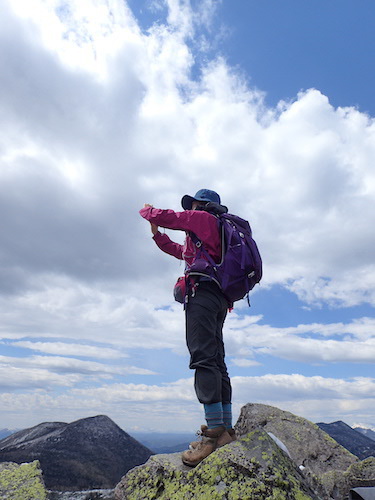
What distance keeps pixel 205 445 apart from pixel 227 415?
0.82 meters

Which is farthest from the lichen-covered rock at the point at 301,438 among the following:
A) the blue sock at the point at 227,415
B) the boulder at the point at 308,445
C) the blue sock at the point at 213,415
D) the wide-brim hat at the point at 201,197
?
the wide-brim hat at the point at 201,197

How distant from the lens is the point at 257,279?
622 centimetres

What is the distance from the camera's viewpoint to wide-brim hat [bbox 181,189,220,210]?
271 inches

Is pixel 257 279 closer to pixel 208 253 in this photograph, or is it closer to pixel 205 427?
pixel 208 253

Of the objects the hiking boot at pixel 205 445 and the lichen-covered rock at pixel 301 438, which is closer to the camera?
the hiking boot at pixel 205 445

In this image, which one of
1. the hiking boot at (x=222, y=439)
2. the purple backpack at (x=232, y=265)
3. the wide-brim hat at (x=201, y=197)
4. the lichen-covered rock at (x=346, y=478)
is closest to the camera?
the hiking boot at (x=222, y=439)

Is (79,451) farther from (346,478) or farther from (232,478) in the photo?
(232,478)

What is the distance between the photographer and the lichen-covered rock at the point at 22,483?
6.06m

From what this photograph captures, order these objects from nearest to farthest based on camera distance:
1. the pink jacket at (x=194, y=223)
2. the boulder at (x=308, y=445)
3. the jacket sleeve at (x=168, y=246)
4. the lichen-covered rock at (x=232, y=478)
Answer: the lichen-covered rock at (x=232, y=478) → the pink jacket at (x=194, y=223) → the jacket sleeve at (x=168, y=246) → the boulder at (x=308, y=445)

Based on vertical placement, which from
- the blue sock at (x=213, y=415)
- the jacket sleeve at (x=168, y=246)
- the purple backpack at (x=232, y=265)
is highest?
the jacket sleeve at (x=168, y=246)

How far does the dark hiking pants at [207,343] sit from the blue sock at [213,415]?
0.29 ft

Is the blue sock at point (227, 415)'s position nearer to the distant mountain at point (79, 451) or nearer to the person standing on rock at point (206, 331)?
the person standing on rock at point (206, 331)

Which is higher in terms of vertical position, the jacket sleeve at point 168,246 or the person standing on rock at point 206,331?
the jacket sleeve at point 168,246

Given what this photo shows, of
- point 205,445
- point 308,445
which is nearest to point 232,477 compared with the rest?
point 205,445
